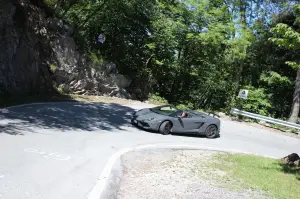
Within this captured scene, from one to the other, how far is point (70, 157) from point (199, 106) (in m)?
22.2

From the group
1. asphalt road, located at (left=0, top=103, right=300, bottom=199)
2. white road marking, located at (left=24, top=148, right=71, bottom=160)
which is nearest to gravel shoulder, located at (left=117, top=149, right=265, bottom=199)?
asphalt road, located at (left=0, top=103, right=300, bottom=199)

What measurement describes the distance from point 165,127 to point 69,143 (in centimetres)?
548

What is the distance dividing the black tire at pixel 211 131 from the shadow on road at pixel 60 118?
3.82 meters

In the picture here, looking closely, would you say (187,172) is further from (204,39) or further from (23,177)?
(204,39)

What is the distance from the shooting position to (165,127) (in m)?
14.8

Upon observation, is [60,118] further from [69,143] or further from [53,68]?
[53,68]

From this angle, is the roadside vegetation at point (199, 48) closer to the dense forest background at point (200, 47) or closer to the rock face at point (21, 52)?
the dense forest background at point (200, 47)

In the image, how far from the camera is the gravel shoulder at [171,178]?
7156 mm

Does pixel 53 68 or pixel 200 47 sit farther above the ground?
pixel 200 47

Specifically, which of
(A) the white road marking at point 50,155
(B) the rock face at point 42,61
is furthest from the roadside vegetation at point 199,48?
(A) the white road marking at point 50,155

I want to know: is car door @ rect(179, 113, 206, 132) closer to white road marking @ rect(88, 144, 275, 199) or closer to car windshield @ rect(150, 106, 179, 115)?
car windshield @ rect(150, 106, 179, 115)

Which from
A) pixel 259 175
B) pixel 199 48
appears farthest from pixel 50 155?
pixel 199 48

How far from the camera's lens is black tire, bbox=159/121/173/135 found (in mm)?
14711

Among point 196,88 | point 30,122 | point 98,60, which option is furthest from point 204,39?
point 30,122
